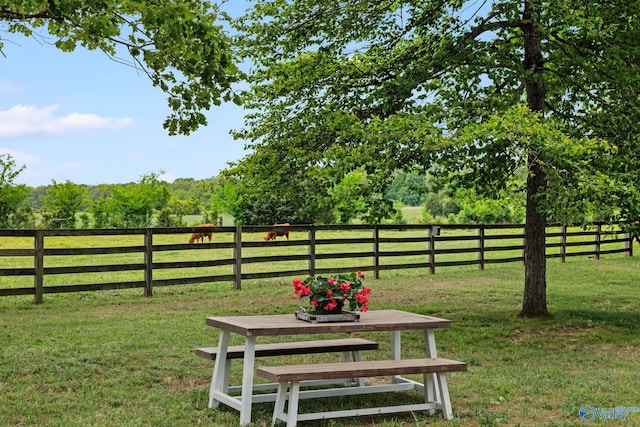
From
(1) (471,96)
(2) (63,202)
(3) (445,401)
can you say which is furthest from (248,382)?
(2) (63,202)

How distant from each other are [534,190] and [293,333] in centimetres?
698

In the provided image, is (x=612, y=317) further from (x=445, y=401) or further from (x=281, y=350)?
(x=281, y=350)

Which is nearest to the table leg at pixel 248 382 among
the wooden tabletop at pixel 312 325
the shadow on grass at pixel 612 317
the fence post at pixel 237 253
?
the wooden tabletop at pixel 312 325

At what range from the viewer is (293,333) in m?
5.81

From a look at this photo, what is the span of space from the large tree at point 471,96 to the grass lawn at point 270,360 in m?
1.75

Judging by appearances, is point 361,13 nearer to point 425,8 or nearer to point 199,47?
point 425,8

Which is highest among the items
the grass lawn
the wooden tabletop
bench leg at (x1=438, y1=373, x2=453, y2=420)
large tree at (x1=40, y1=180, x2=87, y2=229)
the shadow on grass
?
large tree at (x1=40, y1=180, x2=87, y2=229)

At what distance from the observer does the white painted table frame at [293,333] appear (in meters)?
5.77

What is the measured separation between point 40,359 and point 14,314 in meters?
4.39

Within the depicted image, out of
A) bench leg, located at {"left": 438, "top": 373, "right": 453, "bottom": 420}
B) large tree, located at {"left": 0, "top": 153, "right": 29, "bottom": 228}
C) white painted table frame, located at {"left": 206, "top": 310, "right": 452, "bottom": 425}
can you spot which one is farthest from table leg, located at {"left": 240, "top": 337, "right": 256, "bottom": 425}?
large tree, located at {"left": 0, "top": 153, "right": 29, "bottom": 228}

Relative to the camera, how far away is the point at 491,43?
1141cm

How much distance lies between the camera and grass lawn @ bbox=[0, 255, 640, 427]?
6.16m

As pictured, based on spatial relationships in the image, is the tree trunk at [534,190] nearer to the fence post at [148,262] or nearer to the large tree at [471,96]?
the large tree at [471,96]

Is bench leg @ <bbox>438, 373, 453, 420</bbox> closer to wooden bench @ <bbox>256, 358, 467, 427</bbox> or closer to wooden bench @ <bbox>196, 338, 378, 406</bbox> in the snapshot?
wooden bench @ <bbox>256, 358, 467, 427</bbox>
